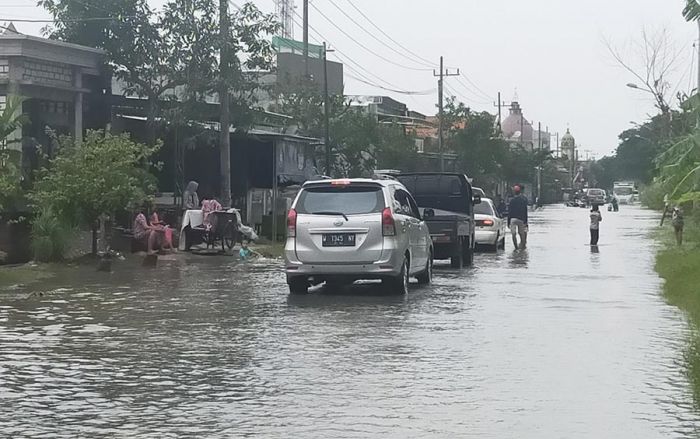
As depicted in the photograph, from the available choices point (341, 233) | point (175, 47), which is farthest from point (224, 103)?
point (341, 233)

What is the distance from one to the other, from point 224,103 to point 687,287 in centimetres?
1580

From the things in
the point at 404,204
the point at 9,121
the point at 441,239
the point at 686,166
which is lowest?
the point at 441,239

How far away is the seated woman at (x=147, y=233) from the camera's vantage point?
1029 inches

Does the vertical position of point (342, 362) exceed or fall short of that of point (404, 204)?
it falls short

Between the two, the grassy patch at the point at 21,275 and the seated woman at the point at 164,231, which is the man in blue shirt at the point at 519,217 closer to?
the seated woman at the point at 164,231

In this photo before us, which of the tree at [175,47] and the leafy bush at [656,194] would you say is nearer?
the tree at [175,47]

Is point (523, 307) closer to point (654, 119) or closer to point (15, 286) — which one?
point (15, 286)

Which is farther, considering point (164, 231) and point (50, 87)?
point (50, 87)

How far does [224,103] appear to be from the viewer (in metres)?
31.2

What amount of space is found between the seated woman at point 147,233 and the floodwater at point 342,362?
20.5ft

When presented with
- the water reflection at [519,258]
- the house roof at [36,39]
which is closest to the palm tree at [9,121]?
the house roof at [36,39]

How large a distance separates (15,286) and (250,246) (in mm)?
11932

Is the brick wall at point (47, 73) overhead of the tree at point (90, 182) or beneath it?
overhead

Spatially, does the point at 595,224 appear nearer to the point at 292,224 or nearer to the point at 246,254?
the point at 246,254
